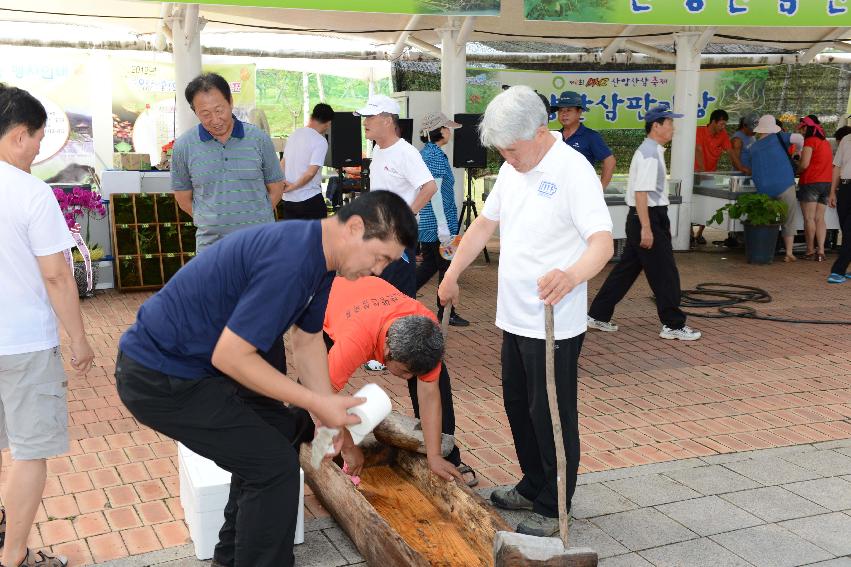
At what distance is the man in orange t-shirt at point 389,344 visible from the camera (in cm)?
340

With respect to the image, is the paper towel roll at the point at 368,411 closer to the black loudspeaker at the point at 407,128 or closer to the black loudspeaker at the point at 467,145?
the black loudspeaker at the point at 467,145

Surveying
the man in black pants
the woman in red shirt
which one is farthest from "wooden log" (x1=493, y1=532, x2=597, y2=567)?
the woman in red shirt

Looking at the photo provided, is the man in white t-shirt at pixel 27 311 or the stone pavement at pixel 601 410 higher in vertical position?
the man in white t-shirt at pixel 27 311

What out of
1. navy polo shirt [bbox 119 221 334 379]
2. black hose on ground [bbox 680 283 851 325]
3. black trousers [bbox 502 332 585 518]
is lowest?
black hose on ground [bbox 680 283 851 325]

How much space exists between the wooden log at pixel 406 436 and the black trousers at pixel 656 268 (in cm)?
348

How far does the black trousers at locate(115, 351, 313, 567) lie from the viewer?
2.59 meters

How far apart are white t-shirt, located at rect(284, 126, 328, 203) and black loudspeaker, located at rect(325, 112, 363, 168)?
127 inches

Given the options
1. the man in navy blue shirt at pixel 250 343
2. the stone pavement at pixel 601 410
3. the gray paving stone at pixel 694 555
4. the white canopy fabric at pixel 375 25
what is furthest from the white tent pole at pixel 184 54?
the gray paving stone at pixel 694 555

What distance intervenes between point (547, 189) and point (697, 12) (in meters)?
6.81

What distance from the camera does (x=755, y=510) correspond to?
394cm

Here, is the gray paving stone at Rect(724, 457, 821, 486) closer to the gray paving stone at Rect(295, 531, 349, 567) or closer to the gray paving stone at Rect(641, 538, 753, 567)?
the gray paving stone at Rect(641, 538, 753, 567)

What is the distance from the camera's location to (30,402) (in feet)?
10.3

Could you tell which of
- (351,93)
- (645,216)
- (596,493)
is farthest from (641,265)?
(351,93)

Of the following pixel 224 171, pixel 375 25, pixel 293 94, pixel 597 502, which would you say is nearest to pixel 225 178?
pixel 224 171
